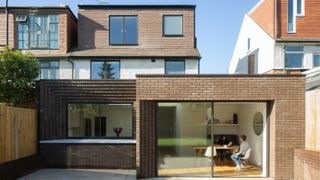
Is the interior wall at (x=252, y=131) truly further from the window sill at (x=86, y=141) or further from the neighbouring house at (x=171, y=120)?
the window sill at (x=86, y=141)

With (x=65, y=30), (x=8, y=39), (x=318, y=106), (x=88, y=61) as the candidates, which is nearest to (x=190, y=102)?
(x=318, y=106)

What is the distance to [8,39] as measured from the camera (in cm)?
1989

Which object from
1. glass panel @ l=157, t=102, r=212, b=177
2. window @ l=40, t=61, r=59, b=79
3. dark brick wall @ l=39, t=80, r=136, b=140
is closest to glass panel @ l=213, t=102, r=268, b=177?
glass panel @ l=157, t=102, r=212, b=177

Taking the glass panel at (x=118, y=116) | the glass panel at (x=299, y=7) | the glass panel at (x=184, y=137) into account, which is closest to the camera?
the glass panel at (x=184, y=137)

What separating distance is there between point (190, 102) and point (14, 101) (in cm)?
680

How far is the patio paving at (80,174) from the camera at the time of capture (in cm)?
1139

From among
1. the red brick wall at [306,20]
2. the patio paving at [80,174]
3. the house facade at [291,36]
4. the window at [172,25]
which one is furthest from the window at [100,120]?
the red brick wall at [306,20]

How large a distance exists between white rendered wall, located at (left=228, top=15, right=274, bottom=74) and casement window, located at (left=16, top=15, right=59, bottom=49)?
40.1 feet

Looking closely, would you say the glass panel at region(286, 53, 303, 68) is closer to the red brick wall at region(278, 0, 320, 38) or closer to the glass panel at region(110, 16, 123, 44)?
the red brick wall at region(278, 0, 320, 38)

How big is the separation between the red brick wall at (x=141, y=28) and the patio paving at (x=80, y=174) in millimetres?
9036

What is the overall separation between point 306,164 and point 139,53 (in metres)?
11.5

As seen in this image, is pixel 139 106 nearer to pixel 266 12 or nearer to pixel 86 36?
pixel 86 36

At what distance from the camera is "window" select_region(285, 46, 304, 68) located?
1962 cm

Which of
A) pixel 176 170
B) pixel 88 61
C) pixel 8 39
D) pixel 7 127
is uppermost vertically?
pixel 8 39
